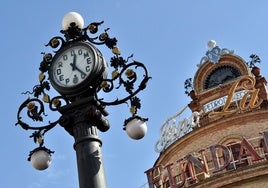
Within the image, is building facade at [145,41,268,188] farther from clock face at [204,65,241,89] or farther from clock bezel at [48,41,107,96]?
clock bezel at [48,41,107,96]

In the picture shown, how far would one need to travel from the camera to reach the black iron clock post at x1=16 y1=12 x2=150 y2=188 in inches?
395

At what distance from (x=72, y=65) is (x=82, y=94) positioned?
556 mm

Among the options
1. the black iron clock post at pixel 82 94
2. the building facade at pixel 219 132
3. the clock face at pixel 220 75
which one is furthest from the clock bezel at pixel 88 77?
the clock face at pixel 220 75

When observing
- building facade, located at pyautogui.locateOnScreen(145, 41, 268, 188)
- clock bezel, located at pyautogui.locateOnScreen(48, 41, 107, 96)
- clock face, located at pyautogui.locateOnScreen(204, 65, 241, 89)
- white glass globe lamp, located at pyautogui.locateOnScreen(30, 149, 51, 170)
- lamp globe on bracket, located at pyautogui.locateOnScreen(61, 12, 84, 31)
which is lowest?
white glass globe lamp, located at pyautogui.locateOnScreen(30, 149, 51, 170)

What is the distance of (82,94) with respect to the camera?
412 inches

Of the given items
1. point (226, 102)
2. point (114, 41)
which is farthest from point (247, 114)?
point (114, 41)

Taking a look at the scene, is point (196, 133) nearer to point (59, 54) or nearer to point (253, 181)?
point (253, 181)

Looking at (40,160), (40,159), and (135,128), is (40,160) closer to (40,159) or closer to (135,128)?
(40,159)

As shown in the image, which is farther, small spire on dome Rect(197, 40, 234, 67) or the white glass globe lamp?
small spire on dome Rect(197, 40, 234, 67)

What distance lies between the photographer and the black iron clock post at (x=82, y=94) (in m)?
10.0

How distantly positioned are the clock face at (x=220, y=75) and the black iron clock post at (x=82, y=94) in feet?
91.9

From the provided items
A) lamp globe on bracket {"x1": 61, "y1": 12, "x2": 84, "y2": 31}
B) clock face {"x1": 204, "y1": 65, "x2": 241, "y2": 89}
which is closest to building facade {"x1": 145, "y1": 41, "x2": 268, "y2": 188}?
clock face {"x1": 204, "y1": 65, "x2": 241, "y2": 89}

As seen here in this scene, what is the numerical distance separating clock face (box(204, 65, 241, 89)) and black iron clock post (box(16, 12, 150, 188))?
2802 cm

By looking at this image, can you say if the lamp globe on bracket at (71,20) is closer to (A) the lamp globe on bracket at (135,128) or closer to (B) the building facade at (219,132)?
(A) the lamp globe on bracket at (135,128)
